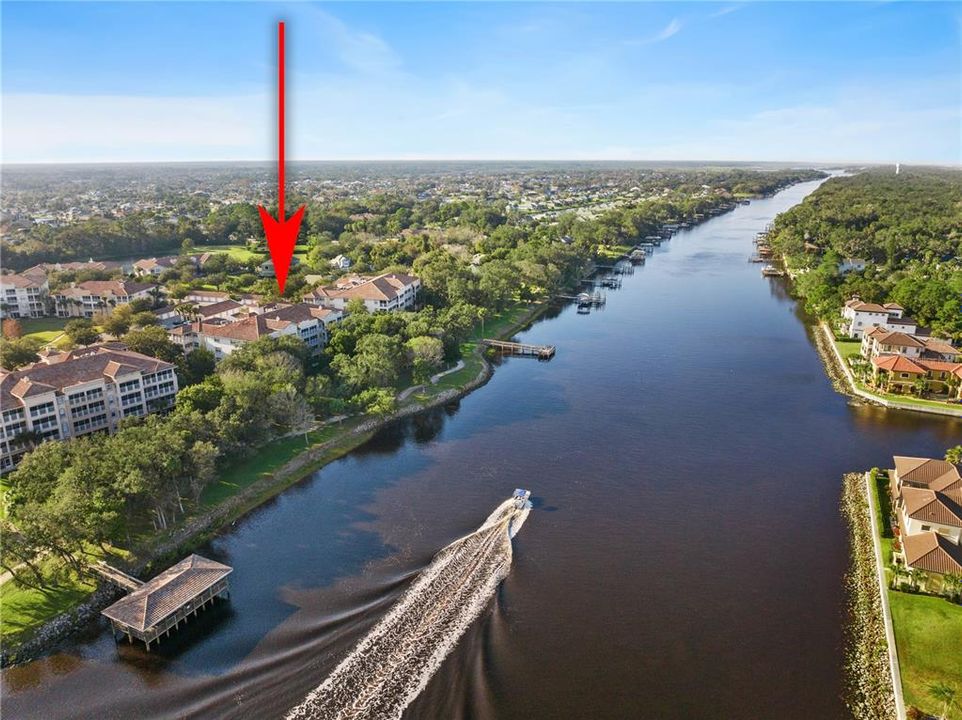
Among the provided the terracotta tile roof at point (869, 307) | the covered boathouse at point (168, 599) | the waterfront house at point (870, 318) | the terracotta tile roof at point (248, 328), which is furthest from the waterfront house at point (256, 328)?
the terracotta tile roof at point (869, 307)

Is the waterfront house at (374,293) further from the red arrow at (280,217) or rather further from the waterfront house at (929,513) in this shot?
the waterfront house at (929,513)

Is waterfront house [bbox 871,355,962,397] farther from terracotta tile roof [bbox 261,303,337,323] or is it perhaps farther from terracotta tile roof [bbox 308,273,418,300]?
terracotta tile roof [bbox 261,303,337,323]

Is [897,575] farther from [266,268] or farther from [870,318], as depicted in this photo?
[266,268]

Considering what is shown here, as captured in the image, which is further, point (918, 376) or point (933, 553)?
point (918, 376)

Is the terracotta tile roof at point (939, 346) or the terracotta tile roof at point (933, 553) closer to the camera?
the terracotta tile roof at point (933, 553)

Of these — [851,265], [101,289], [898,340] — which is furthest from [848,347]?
[101,289]

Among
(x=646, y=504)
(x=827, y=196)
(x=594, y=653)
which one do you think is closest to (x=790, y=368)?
(x=646, y=504)
